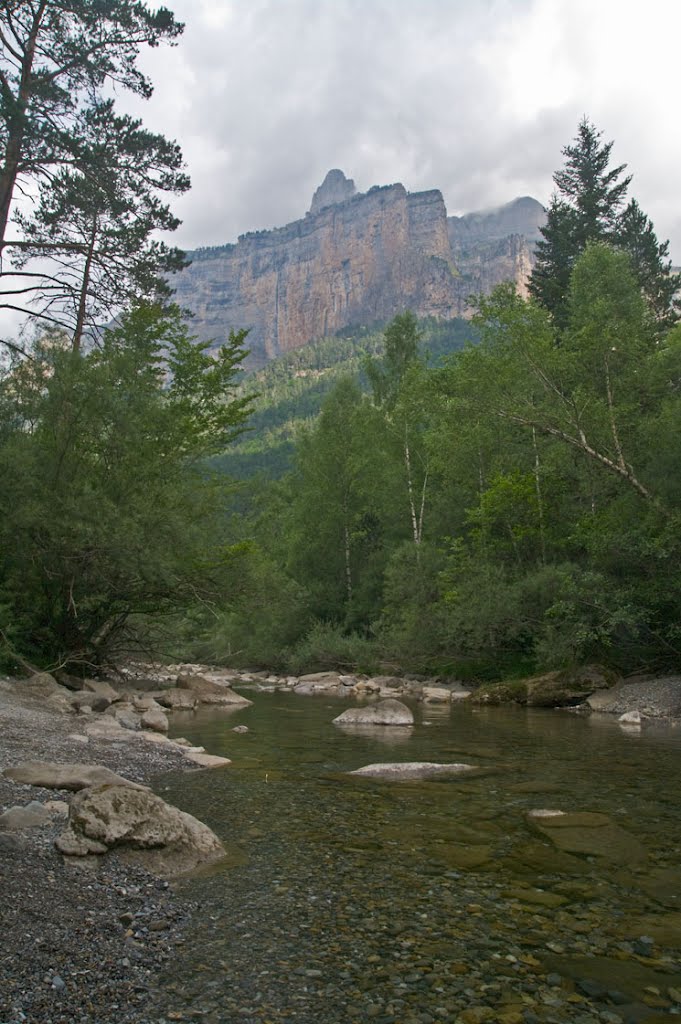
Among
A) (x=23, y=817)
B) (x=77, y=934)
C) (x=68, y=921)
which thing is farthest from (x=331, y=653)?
(x=77, y=934)

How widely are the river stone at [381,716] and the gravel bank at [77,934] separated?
33.2ft

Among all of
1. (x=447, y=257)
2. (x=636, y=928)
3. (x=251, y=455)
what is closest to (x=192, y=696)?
(x=636, y=928)

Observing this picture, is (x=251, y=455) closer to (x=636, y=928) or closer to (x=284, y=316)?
(x=636, y=928)

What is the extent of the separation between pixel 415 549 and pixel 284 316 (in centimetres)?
18138

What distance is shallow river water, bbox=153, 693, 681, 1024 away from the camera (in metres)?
3.64

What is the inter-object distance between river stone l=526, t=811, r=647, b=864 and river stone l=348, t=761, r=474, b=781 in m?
2.36

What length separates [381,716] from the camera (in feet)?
52.2

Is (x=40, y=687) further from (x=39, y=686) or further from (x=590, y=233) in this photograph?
(x=590, y=233)

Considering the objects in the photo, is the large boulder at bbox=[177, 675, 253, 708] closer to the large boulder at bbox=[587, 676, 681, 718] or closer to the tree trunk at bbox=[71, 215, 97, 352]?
the large boulder at bbox=[587, 676, 681, 718]

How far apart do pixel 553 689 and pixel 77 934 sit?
18070 mm

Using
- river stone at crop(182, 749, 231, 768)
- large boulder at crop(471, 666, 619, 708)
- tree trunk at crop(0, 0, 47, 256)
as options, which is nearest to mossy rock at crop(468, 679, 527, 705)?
large boulder at crop(471, 666, 619, 708)

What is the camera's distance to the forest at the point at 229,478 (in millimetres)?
13914

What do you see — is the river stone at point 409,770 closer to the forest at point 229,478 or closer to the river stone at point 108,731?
the river stone at point 108,731

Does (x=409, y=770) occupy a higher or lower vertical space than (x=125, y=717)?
A: higher
